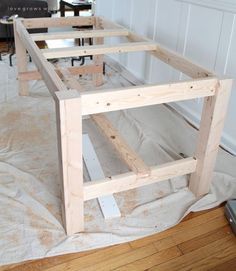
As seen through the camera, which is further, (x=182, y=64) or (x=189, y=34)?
(x=189, y=34)

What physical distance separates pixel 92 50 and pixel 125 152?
25.5 inches

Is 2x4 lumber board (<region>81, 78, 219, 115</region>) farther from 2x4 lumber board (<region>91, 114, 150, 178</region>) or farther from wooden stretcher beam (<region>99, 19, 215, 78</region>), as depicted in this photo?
2x4 lumber board (<region>91, 114, 150, 178</region>)

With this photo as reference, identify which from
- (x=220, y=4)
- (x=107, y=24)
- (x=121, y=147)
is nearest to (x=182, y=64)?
(x=121, y=147)

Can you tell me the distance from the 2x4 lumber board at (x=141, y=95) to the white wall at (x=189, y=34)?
2.47 feet

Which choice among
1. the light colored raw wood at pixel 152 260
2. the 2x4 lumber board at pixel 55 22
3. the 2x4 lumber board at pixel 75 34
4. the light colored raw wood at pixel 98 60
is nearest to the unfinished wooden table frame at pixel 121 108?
the 2x4 lumber board at pixel 75 34

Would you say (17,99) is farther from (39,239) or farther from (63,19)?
(39,239)

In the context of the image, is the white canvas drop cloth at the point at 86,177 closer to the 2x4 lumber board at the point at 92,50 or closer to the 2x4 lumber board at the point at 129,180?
the 2x4 lumber board at the point at 129,180

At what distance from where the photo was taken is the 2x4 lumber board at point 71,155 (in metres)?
1.13

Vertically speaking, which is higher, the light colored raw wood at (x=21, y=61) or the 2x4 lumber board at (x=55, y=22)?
the 2x4 lumber board at (x=55, y=22)

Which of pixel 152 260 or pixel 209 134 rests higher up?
pixel 209 134

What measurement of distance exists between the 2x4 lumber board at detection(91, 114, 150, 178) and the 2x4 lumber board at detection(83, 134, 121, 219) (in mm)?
213

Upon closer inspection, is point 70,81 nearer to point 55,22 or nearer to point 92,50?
point 92,50

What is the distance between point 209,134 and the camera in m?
1.48

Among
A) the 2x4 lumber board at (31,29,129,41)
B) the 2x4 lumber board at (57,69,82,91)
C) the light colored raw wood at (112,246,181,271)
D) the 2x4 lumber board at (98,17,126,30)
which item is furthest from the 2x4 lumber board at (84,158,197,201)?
the 2x4 lumber board at (98,17,126,30)
